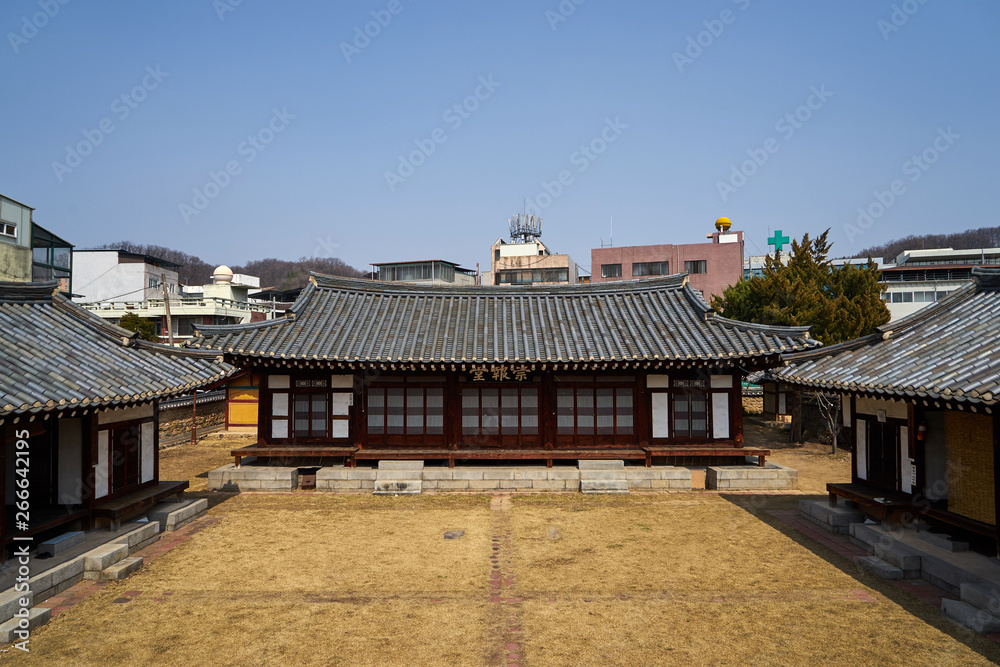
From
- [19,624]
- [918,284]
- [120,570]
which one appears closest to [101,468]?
[120,570]

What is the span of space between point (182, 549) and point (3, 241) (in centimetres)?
2814

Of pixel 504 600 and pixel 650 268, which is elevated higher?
pixel 650 268

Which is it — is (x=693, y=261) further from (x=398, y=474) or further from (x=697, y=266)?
(x=398, y=474)

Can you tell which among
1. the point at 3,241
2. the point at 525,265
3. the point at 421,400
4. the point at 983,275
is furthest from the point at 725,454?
the point at 525,265

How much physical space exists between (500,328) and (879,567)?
516 inches

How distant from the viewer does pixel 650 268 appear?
56781 millimetres

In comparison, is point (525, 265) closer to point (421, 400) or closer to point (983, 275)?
point (421, 400)

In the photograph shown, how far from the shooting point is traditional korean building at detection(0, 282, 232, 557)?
35.4ft

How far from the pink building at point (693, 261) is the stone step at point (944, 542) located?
43.3m

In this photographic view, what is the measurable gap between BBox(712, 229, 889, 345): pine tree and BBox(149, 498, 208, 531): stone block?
82.5ft

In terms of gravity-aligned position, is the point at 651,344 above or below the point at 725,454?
above

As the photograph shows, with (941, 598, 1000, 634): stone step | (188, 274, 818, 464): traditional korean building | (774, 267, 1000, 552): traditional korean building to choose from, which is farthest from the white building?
(941, 598, 1000, 634): stone step

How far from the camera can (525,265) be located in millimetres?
63906

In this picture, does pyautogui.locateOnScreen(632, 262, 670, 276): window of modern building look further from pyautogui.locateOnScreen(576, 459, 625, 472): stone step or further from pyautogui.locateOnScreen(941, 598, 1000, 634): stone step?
pyautogui.locateOnScreen(941, 598, 1000, 634): stone step
